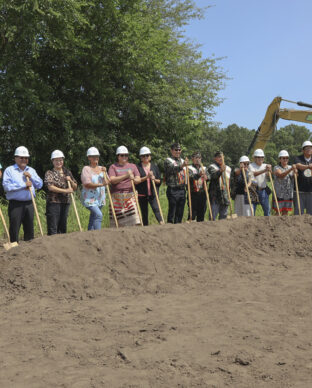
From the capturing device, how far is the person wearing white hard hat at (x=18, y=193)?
276 inches

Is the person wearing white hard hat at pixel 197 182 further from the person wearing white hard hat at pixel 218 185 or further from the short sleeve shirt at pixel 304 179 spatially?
the short sleeve shirt at pixel 304 179

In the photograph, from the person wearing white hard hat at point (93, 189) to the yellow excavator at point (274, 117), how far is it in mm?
7327

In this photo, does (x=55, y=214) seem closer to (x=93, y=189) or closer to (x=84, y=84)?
(x=93, y=189)

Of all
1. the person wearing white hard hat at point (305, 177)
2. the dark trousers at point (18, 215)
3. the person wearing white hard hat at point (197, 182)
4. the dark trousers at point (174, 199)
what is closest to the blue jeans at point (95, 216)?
the dark trousers at point (18, 215)

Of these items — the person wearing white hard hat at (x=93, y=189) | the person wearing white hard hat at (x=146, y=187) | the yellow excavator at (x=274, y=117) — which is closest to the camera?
the person wearing white hard hat at (x=93, y=189)

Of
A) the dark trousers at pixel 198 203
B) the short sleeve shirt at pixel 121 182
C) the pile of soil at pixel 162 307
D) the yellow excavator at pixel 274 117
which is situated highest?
the yellow excavator at pixel 274 117

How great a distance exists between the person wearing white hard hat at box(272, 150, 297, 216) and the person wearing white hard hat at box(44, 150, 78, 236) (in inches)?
170

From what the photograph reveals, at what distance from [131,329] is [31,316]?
129cm

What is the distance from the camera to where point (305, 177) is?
9273 mm

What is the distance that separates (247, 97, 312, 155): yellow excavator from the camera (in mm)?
13109

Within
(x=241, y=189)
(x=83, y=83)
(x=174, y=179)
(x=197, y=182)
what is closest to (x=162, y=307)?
(x=174, y=179)

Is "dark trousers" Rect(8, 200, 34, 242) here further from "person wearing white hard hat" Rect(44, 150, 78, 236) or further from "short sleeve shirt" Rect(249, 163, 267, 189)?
"short sleeve shirt" Rect(249, 163, 267, 189)

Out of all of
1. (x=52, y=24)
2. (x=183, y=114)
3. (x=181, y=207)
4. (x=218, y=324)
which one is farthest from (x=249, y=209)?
(x=183, y=114)

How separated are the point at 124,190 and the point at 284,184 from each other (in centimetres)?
353
